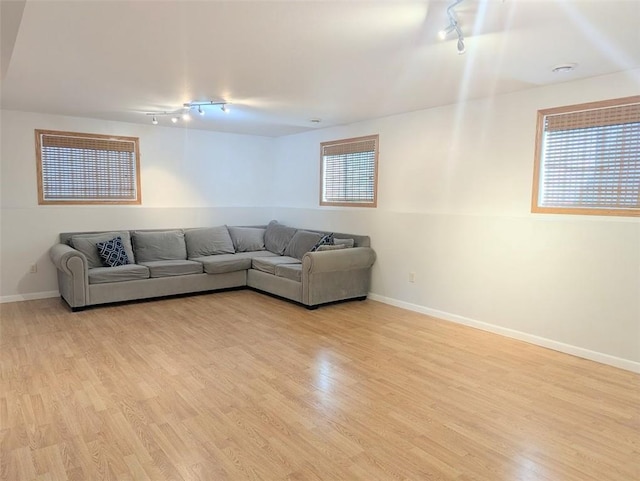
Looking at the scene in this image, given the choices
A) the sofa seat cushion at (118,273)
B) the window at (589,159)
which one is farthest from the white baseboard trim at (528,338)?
the sofa seat cushion at (118,273)

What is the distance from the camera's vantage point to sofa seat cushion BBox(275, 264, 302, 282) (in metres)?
4.98

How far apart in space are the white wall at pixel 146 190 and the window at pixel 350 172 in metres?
1.46

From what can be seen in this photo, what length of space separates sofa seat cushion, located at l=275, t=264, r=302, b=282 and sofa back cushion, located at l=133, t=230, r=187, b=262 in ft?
4.98

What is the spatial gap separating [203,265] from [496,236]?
143 inches

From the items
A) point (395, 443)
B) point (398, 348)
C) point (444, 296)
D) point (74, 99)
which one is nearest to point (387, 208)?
point (444, 296)

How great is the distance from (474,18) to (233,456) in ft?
8.85

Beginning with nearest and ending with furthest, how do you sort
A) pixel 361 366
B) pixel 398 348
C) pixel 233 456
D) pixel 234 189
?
1. pixel 233 456
2. pixel 361 366
3. pixel 398 348
4. pixel 234 189

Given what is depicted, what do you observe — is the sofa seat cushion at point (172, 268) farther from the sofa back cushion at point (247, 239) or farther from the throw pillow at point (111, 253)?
the sofa back cushion at point (247, 239)

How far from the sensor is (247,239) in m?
6.45

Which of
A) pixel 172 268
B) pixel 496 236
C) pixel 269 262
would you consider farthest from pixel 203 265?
pixel 496 236

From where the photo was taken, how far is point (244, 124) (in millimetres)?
5824

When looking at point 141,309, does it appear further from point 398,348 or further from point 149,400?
point 398,348

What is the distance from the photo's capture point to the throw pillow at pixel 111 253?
201 inches

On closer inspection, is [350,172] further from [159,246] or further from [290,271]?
[159,246]
